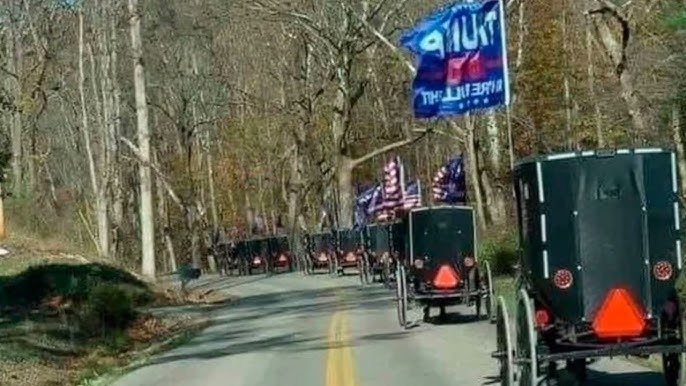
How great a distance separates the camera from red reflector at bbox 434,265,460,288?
1081 inches

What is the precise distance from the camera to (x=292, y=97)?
252ft

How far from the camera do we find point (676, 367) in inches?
571

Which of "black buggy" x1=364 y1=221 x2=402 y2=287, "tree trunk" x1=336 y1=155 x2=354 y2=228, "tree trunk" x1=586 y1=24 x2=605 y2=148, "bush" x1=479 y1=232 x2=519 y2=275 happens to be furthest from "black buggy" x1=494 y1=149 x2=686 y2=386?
"tree trunk" x1=336 y1=155 x2=354 y2=228

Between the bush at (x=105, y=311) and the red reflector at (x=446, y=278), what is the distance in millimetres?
7684

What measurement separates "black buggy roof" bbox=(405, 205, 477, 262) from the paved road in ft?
4.45

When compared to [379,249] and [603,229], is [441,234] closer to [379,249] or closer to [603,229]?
[603,229]

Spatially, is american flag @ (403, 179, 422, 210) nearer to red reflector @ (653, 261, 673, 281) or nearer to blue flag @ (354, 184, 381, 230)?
blue flag @ (354, 184, 381, 230)


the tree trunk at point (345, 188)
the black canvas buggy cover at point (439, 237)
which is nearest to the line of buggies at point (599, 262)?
the black canvas buggy cover at point (439, 237)

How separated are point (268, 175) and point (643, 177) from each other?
266 feet

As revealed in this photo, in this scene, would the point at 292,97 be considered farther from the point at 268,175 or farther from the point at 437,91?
the point at 437,91

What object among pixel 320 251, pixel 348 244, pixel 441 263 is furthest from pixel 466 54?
pixel 320 251

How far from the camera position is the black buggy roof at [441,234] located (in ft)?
91.4

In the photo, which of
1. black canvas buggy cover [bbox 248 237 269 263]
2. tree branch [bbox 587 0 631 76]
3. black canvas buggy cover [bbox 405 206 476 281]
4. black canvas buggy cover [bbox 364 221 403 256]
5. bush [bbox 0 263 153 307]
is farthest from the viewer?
black canvas buggy cover [bbox 248 237 269 263]

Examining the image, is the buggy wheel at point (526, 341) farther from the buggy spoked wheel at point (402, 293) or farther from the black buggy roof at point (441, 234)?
the black buggy roof at point (441, 234)
